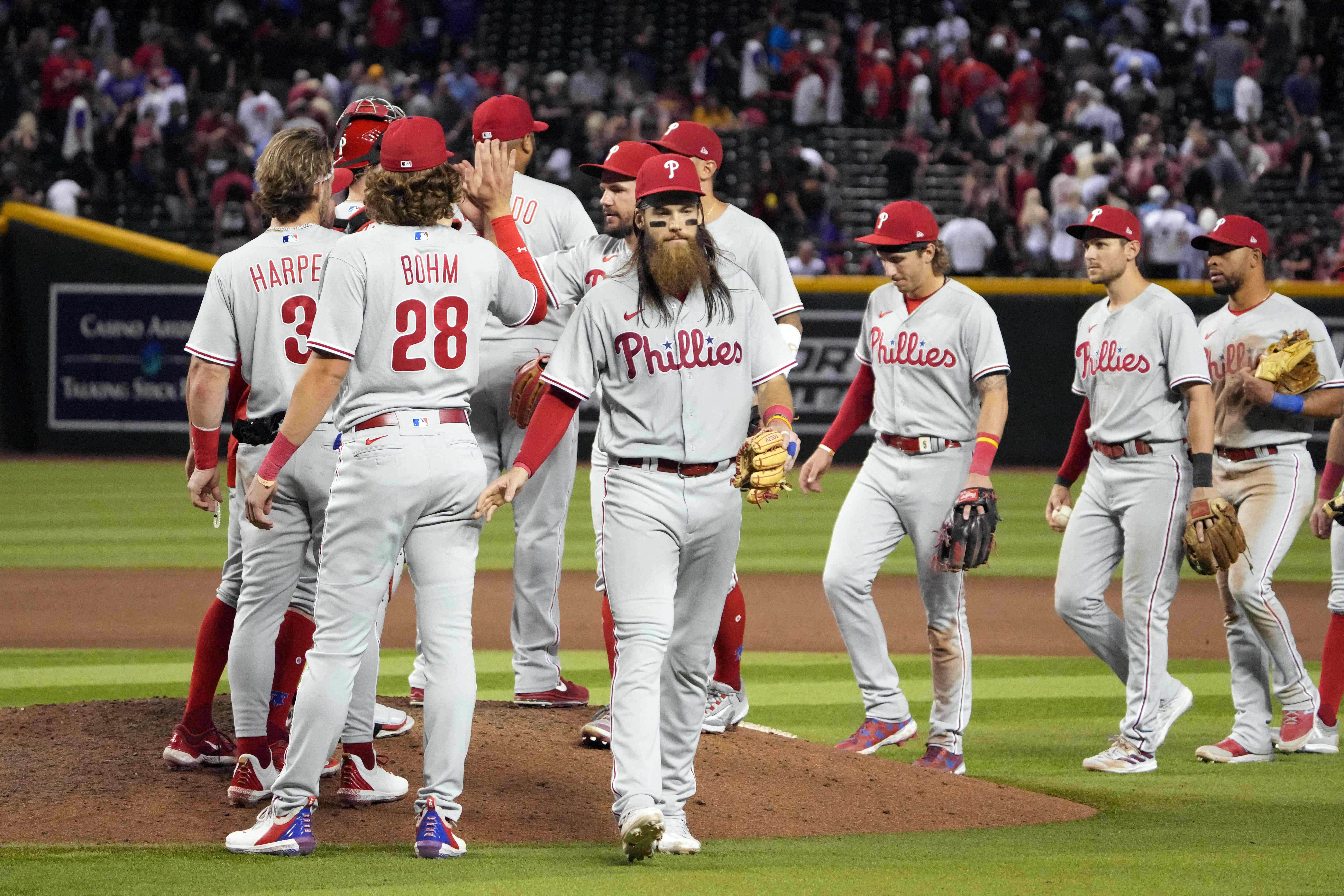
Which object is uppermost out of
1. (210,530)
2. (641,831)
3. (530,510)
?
(530,510)

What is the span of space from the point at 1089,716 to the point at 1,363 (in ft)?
44.5

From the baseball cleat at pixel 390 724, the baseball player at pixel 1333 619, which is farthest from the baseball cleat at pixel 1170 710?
the baseball cleat at pixel 390 724

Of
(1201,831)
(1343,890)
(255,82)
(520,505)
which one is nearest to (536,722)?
(520,505)

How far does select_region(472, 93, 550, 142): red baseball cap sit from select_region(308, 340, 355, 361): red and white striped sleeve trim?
1236 mm

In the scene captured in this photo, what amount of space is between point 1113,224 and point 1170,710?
6.14ft

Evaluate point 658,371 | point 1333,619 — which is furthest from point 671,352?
point 1333,619

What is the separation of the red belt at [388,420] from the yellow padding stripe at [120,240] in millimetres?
13208

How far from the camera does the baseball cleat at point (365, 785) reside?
471 centimetres

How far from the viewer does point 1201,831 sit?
15.7 ft

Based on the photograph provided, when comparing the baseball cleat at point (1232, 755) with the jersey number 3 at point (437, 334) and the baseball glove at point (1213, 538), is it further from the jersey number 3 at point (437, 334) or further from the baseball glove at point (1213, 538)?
the jersey number 3 at point (437, 334)

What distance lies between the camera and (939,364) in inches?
233

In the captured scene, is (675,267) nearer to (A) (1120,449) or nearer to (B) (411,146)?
(B) (411,146)

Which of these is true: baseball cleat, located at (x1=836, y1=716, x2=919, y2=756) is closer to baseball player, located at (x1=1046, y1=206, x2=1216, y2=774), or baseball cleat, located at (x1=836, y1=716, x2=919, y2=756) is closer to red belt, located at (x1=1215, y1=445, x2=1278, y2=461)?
baseball player, located at (x1=1046, y1=206, x2=1216, y2=774)

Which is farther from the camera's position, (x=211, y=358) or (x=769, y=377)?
(x=211, y=358)
